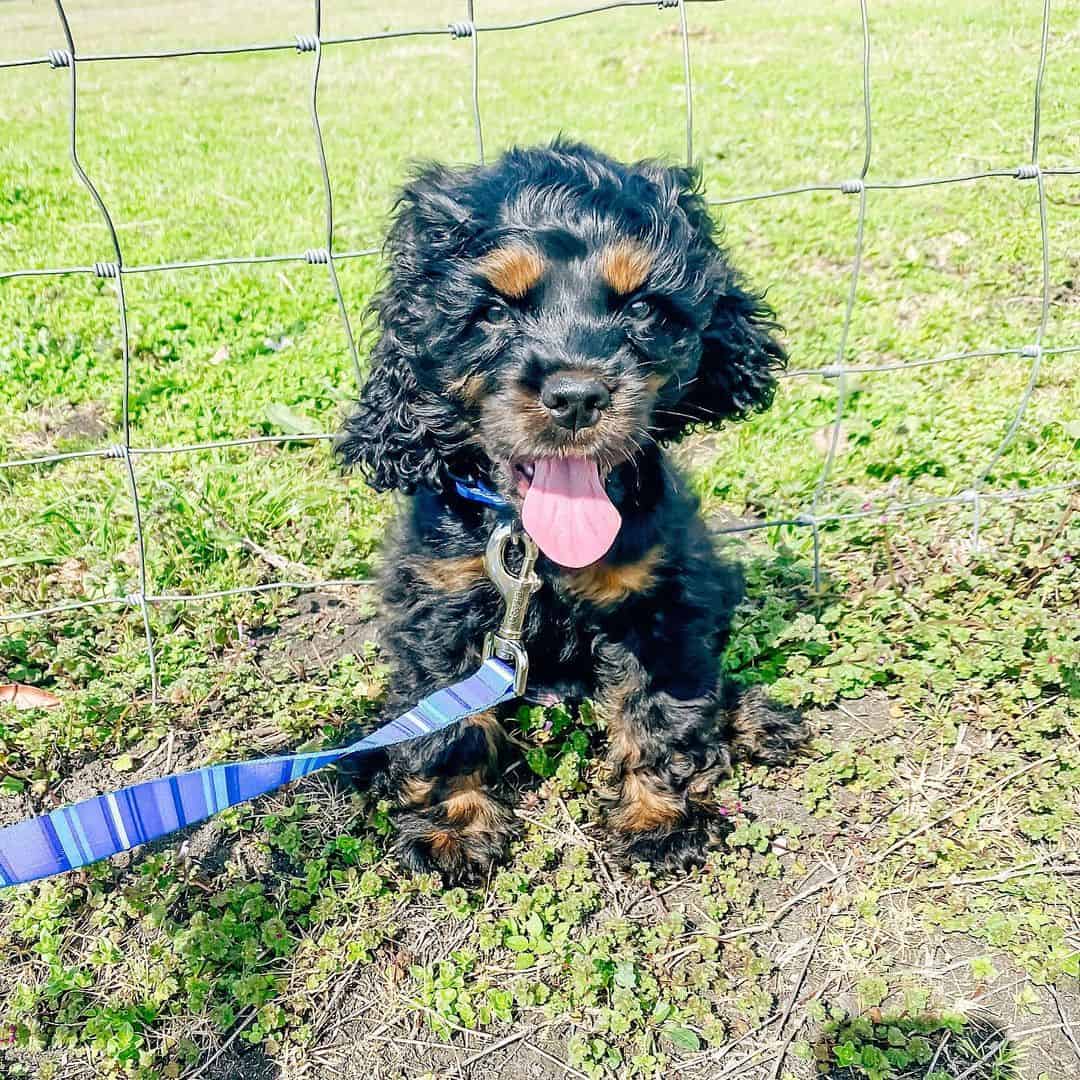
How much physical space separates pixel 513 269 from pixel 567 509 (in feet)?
2.07

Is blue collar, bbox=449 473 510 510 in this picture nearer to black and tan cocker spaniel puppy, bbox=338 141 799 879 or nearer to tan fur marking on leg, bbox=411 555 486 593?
black and tan cocker spaniel puppy, bbox=338 141 799 879

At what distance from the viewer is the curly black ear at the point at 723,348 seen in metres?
2.94

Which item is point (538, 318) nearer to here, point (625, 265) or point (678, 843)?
point (625, 265)

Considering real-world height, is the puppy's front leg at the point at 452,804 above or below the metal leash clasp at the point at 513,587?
below

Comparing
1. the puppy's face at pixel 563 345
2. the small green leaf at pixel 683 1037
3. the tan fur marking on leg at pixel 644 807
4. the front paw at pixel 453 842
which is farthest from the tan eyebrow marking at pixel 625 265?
the small green leaf at pixel 683 1037

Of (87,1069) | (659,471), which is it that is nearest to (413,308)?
(659,471)

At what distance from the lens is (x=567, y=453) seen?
8.65ft

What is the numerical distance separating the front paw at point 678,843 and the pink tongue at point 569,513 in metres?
0.96

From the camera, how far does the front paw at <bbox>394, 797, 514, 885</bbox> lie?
3.08 m

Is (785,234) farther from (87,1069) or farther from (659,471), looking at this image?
(87,1069)

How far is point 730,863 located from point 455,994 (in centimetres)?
90

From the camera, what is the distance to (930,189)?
738cm

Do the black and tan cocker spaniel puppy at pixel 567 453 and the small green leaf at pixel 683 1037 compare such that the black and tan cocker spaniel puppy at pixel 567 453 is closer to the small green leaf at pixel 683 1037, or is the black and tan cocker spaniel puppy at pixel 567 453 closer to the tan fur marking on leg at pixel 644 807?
the tan fur marking on leg at pixel 644 807

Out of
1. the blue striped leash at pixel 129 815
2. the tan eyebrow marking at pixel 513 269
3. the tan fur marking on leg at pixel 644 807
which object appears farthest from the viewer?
the tan fur marking on leg at pixel 644 807
